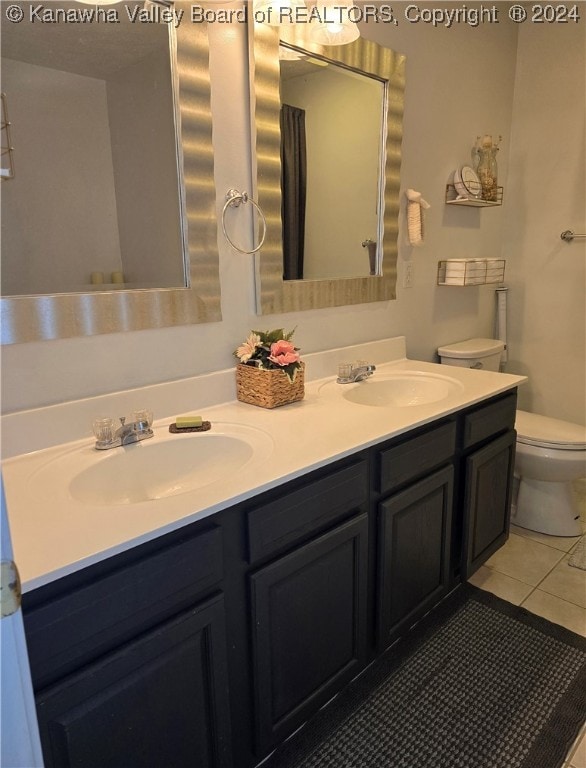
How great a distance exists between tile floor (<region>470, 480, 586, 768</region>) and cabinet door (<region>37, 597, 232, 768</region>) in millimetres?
1293

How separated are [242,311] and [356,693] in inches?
46.9

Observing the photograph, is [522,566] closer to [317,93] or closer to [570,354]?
[570,354]

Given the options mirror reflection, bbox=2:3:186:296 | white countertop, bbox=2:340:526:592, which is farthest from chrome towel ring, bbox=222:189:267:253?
white countertop, bbox=2:340:526:592

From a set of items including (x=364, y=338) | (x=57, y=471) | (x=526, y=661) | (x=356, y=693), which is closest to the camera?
(x=57, y=471)

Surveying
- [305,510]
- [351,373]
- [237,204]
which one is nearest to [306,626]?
[305,510]

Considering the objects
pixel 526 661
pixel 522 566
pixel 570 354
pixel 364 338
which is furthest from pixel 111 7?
pixel 570 354

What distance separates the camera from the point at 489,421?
1741mm

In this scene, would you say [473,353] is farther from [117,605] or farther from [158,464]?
[117,605]

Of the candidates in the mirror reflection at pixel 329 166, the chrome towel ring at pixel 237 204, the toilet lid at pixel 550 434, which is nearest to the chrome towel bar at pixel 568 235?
the toilet lid at pixel 550 434

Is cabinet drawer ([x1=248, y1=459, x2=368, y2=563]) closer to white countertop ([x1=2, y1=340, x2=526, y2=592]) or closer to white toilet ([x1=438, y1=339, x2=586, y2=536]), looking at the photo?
white countertop ([x1=2, y1=340, x2=526, y2=592])

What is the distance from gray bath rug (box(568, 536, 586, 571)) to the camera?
2.10 m

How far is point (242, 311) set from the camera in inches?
63.4

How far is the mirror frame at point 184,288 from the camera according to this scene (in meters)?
1.18

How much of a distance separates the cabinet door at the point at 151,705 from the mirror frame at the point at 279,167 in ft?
3.34
